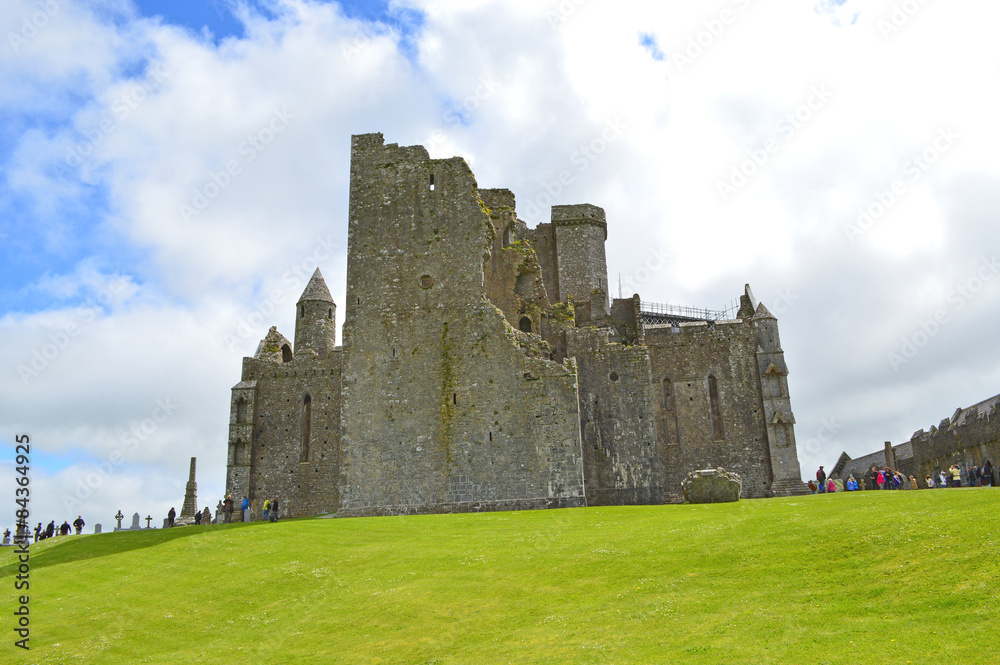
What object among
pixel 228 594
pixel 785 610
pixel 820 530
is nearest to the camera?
pixel 785 610

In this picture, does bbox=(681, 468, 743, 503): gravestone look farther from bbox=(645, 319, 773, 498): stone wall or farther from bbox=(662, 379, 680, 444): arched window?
bbox=(662, 379, 680, 444): arched window

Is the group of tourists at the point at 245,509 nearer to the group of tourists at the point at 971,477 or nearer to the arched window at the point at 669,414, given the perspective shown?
the arched window at the point at 669,414

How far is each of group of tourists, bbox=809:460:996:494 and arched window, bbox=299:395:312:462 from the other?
977 inches

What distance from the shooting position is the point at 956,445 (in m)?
34.6

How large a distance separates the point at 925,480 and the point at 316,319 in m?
32.7

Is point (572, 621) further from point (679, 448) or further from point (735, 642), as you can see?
point (679, 448)

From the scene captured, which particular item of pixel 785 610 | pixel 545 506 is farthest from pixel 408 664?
pixel 545 506

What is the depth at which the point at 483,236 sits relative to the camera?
3359 cm

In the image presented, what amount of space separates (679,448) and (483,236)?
1497 cm

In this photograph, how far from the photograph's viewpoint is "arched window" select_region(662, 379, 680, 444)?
39.4 meters

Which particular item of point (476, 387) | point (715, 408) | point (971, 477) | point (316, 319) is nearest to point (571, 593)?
point (476, 387)

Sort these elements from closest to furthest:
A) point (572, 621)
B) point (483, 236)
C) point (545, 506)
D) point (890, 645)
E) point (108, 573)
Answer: point (890, 645) < point (572, 621) < point (108, 573) < point (545, 506) < point (483, 236)

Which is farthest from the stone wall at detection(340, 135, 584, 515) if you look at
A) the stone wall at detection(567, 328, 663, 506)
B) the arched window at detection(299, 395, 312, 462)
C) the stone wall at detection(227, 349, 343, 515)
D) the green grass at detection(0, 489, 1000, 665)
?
the arched window at detection(299, 395, 312, 462)

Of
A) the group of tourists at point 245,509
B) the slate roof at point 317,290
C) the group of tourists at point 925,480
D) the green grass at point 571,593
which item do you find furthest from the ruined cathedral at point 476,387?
the green grass at point 571,593
